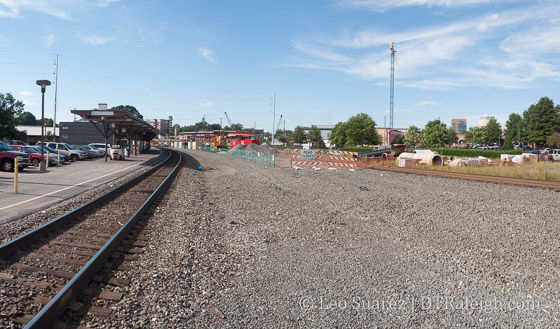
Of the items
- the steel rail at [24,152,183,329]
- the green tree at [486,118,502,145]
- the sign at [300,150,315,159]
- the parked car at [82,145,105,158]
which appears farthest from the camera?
the green tree at [486,118,502,145]

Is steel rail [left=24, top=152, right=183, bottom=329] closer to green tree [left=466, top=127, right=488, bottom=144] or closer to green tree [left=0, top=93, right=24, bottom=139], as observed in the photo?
green tree [left=0, top=93, right=24, bottom=139]

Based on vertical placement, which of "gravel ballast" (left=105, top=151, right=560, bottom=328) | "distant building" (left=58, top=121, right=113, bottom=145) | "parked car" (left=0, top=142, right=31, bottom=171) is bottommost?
"gravel ballast" (left=105, top=151, right=560, bottom=328)

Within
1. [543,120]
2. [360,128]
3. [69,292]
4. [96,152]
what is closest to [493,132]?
[543,120]

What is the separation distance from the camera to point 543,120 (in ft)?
311

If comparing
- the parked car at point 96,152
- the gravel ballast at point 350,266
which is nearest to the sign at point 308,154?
the gravel ballast at point 350,266

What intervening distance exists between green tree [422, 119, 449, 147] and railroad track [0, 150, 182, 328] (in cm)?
9763

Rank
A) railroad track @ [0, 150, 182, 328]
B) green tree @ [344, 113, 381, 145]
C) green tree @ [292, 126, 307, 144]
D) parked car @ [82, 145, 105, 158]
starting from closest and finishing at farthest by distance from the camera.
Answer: railroad track @ [0, 150, 182, 328]
parked car @ [82, 145, 105, 158]
green tree @ [344, 113, 381, 145]
green tree @ [292, 126, 307, 144]

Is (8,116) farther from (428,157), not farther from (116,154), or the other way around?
(428,157)

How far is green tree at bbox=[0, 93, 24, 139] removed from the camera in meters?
47.1

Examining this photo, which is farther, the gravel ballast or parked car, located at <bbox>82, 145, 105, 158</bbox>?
parked car, located at <bbox>82, 145, 105, 158</bbox>

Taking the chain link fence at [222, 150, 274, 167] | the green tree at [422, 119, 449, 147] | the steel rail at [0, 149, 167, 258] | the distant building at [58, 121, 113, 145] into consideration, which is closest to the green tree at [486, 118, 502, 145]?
the green tree at [422, 119, 449, 147]

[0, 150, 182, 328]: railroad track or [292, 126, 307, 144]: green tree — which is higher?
[292, 126, 307, 144]: green tree

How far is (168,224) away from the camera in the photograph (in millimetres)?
9750

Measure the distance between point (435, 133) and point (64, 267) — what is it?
331 ft
